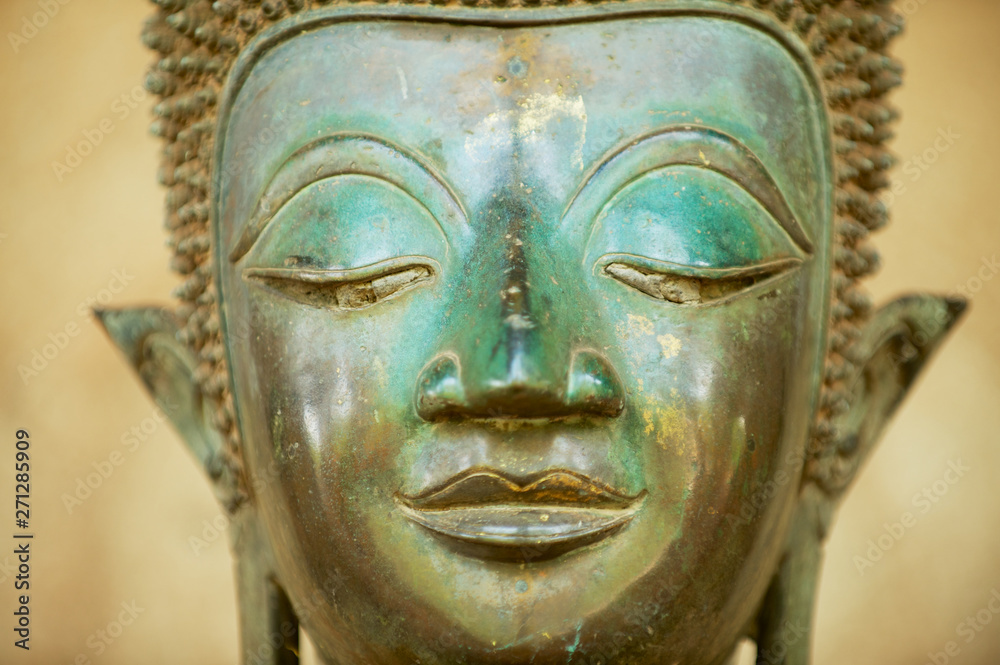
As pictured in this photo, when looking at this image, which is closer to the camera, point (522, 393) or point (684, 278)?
point (522, 393)

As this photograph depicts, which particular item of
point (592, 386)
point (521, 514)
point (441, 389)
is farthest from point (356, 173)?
point (521, 514)

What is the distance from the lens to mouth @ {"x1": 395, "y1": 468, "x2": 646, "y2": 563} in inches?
91.4

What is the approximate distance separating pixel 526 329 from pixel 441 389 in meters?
0.18

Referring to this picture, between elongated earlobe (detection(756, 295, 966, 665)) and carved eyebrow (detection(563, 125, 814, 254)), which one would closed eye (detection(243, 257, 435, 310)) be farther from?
elongated earlobe (detection(756, 295, 966, 665))

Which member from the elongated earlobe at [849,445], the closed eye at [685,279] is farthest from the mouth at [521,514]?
the elongated earlobe at [849,445]

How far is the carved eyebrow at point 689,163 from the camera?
8.20 ft

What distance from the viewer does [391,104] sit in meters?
2.57

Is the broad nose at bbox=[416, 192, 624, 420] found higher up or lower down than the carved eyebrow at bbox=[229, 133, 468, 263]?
lower down

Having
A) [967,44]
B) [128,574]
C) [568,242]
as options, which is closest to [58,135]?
[128,574]

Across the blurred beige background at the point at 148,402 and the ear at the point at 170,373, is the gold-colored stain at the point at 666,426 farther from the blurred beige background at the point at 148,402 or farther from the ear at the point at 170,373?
the blurred beige background at the point at 148,402

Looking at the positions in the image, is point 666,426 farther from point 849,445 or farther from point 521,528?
point 849,445

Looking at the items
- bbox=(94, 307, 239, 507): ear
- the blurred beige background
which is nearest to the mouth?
bbox=(94, 307, 239, 507): ear

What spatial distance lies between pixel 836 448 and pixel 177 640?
219cm

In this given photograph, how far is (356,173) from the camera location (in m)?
2.55
